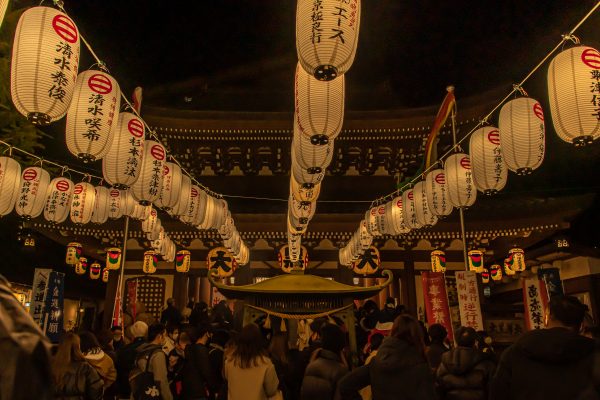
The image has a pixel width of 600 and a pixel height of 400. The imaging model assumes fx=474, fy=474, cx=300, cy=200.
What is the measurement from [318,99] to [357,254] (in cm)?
883

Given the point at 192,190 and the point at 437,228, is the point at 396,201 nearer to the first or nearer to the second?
the point at 437,228

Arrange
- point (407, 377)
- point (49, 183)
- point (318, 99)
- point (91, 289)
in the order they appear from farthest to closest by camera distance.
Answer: point (91, 289) < point (49, 183) < point (318, 99) < point (407, 377)

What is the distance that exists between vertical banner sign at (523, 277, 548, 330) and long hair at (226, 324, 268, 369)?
23.9 ft

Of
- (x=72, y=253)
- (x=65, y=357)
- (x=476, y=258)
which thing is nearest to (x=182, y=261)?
(x=72, y=253)

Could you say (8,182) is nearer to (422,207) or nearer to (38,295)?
(38,295)

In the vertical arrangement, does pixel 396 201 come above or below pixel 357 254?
above

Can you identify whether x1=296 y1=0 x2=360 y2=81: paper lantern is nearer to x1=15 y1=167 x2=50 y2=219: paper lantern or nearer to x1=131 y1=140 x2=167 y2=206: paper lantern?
x1=131 y1=140 x2=167 y2=206: paper lantern

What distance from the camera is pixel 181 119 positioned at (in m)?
13.8

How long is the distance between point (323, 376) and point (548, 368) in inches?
75.9

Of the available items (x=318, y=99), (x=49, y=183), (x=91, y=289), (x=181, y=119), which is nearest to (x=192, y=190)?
(x=49, y=183)

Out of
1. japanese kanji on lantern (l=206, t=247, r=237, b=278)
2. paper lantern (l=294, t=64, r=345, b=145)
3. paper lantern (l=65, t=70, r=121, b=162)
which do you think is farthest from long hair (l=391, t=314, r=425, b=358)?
japanese kanji on lantern (l=206, t=247, r=237, b=278)

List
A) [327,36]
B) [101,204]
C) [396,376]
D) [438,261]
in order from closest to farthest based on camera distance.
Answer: [396,376]
[327,36]
[101,204]
[438,261]

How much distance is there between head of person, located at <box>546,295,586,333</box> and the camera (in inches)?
107

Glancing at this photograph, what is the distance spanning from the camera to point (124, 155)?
22.1 feet
